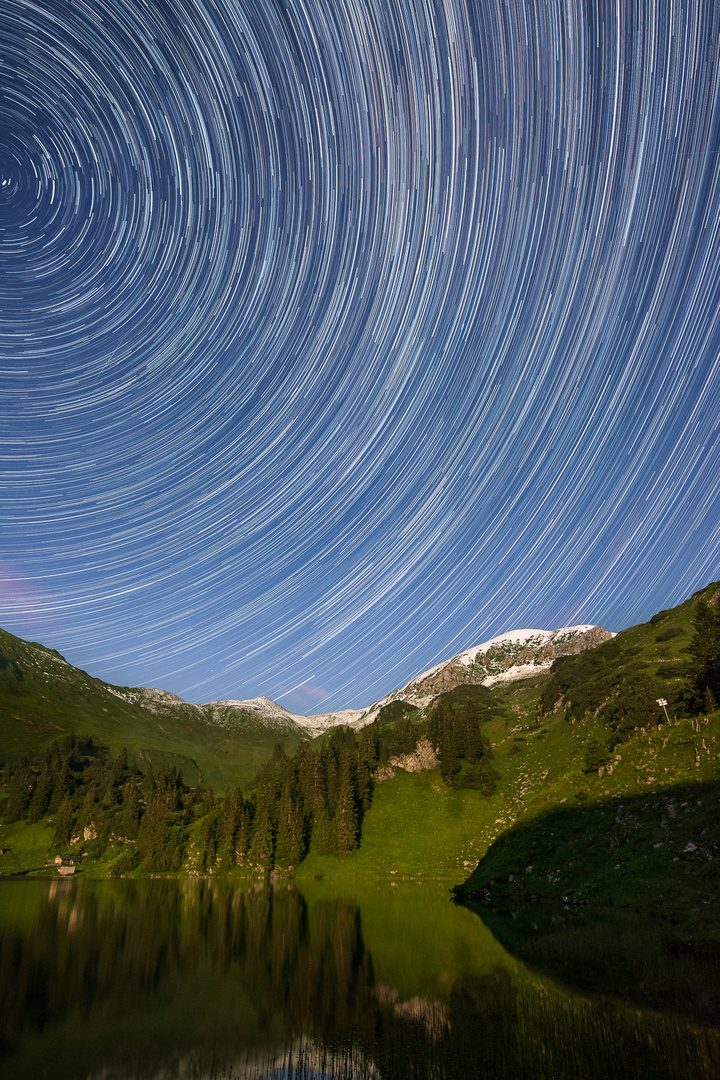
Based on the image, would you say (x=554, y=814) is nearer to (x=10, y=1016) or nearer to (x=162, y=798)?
(x=10, y=1016)

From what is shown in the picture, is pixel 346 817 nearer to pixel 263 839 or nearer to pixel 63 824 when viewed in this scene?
pixel 263 839

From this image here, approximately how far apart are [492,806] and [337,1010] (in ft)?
300

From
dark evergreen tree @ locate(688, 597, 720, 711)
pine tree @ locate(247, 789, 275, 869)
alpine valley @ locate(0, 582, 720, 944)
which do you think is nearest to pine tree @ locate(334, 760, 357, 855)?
alpine valley @ locate(0, 582, 720, 944)

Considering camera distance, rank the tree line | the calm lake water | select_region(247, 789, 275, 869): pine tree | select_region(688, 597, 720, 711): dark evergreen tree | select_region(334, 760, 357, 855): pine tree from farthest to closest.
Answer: the tree line
select_region(247, 789, 275, 869): pine tree
select_region(334, 760, 357, 855): pine tree
select_region(688, 597, 720, 711): dark evergreen tree
the calm lake water

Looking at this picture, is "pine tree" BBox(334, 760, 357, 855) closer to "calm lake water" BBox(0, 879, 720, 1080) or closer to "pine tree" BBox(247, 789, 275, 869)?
"pine tree" BBox(247, 789, 275, 869)

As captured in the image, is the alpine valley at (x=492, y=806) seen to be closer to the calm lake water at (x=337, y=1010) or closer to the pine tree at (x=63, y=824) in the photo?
the pine tree at (x=63, y=824)

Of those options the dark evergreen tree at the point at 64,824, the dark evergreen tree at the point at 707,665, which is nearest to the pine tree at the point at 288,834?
the dark evergreen tree at the point at 64,824

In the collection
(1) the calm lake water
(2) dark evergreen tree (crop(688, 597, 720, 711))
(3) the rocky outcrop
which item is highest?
(2) dark evergreen tree (crop(688, 597, 720, 711))

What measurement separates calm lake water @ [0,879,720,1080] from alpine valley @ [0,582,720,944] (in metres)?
13.8

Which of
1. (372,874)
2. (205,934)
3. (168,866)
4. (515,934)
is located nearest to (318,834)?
(372,874)

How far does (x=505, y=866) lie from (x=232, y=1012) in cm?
5089

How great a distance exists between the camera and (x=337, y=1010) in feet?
71.8

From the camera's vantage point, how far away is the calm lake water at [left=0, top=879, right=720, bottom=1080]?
16.4 m

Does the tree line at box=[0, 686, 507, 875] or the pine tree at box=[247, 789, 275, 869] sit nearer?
the pine tree at box=[247, 789, 275, 869]
